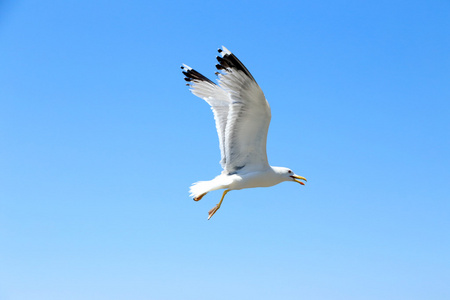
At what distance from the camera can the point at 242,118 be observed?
8438 millimetres

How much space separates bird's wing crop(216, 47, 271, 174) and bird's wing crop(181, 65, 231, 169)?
0.63 feet

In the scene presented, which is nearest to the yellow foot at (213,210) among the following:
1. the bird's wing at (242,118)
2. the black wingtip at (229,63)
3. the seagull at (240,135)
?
the seagull at (240,135)

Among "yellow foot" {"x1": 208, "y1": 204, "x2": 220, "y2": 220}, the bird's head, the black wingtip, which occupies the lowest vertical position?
"yellow foot" {"x1": 208, "y1": 204, "x2": 220, "y2": 220}

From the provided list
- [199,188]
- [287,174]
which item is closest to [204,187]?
[199,188]

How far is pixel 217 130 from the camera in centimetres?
898

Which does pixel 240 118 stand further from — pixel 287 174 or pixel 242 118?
pixel 287 174

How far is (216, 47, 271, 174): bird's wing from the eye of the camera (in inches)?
321

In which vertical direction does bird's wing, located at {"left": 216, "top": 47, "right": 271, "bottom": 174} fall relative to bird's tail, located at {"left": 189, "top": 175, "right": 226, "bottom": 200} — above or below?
above

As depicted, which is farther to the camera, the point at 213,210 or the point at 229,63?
the point at 213,210

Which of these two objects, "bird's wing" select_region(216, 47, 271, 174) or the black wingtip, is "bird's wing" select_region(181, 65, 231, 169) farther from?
the black wingtip

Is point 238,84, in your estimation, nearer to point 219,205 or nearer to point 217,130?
point 217,130

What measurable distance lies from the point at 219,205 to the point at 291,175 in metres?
1.39

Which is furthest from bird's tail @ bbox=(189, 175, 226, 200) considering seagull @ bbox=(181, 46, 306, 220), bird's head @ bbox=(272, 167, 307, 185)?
bird's head @ bbox=(272, 167, 307, 185)

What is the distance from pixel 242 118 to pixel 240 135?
34 cm
